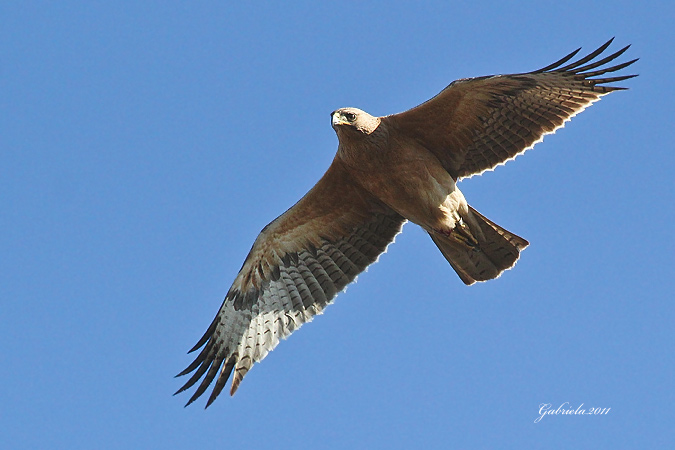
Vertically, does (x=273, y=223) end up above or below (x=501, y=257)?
above

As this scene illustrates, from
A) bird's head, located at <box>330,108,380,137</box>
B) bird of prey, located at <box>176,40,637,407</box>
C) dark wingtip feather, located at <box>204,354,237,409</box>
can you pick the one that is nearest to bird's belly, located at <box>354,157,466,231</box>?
bird of prey, located at <box>176,40,637,407</box>

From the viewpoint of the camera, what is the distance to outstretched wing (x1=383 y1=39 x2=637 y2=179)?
8.66 m

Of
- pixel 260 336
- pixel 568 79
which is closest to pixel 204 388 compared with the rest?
pixel 260 336

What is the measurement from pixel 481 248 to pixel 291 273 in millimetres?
2164

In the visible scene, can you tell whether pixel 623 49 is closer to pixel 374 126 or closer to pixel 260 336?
pixel 374 126

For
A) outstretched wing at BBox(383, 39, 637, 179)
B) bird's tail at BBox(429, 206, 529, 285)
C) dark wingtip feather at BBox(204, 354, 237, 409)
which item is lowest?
dark wingtip feather at BBox(204, 354, 237, 409)

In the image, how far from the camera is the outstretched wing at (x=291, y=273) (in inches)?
379

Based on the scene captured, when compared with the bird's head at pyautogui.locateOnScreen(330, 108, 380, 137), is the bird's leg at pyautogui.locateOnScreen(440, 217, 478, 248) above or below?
below

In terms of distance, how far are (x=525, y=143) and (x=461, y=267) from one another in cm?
141

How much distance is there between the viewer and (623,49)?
825 centimetres

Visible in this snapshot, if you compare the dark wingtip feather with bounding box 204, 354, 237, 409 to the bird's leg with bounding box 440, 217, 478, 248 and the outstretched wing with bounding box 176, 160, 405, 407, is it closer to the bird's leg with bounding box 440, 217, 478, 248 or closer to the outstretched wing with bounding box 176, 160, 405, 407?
the outstretched wing with bounding box 176, 160, 405, 407

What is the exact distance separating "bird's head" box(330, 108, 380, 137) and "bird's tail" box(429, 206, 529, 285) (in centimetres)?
135

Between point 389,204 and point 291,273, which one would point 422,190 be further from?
point 291,273

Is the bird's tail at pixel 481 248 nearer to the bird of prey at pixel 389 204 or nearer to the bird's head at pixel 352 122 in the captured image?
the bird of prey at pixel 389 204
